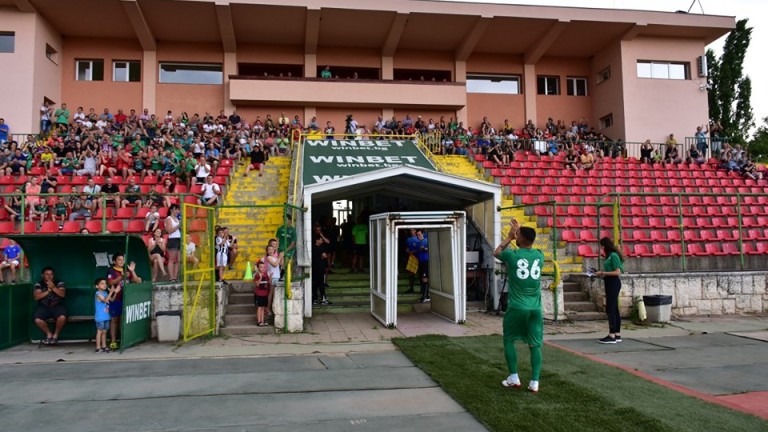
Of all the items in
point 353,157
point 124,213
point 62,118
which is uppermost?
point 62,118

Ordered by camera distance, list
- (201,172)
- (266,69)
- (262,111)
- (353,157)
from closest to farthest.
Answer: (201,172) → (353,157) → (262,111) → (266,69)

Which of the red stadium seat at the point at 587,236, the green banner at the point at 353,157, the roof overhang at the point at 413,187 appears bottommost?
the red stadium seat at the point at 587,236

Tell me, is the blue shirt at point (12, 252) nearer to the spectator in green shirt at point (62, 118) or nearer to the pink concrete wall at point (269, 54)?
the spectator in green shirt at point (62, 118)

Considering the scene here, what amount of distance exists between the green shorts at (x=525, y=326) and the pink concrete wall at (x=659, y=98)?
21800mm

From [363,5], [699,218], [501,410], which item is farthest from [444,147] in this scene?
[501,410]

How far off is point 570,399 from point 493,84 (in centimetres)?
2332

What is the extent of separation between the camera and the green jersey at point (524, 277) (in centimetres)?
611

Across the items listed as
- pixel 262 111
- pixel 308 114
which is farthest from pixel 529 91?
pixel 262 111

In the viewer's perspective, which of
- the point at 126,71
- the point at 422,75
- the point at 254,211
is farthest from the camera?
the point at 422,75

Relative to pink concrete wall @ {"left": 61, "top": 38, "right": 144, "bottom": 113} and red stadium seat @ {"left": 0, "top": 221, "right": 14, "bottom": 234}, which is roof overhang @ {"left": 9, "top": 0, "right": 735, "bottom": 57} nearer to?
pink concrete wall @ {"left": 61, "top": 38, "right": 144, "bottom": 113}

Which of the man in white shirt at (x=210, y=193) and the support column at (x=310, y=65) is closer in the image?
the man in white shirt at (x=210, y=193)

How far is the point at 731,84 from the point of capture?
123 feet

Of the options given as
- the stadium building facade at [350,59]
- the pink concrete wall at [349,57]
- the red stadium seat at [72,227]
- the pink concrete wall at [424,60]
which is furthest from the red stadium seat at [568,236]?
the pink concrete wall at [349,57]

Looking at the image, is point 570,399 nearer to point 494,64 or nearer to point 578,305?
point 578,305
